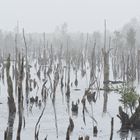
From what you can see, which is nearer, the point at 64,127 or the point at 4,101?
the point at 64,127

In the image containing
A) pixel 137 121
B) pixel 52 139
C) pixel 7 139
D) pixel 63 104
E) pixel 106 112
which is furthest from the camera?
pixel 63 104

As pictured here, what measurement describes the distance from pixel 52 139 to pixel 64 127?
77cm

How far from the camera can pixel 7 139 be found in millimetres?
4184

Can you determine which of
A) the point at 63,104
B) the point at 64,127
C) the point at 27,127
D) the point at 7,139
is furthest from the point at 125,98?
the point at 7,139

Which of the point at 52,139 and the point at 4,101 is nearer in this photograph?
the point at 52,139

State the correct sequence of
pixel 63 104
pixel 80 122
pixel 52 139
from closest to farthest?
1. pixel 52 139
2. pixel 80 122
3. pixel 63 104

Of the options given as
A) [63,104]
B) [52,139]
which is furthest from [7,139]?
[63,104]

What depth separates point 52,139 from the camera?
5.54 meters

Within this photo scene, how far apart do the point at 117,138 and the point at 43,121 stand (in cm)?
162

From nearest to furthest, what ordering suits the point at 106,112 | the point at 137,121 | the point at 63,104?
the point at 137,121 < the point at 106,112 < the point at 63,104

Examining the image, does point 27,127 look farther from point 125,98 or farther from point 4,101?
point 4,101

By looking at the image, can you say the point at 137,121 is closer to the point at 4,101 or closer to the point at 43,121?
the point at 43,121

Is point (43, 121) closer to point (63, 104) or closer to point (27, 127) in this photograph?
point (27, 127)

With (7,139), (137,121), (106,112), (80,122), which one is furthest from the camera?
(106,112)
